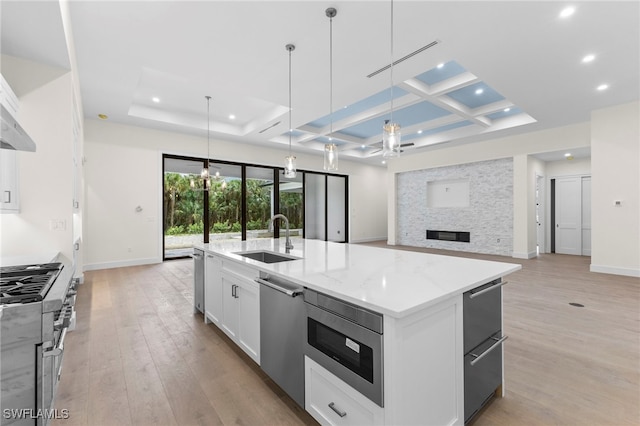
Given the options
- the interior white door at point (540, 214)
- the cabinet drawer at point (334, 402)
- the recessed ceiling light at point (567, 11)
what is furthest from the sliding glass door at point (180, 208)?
the interior white door at point (540, 214)

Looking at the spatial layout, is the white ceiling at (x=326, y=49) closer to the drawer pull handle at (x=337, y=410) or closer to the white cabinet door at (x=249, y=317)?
the white cabinet door at (x=249, y=317)

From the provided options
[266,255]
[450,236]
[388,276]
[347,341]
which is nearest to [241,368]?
[266,255]

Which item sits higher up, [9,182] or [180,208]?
[9,182]

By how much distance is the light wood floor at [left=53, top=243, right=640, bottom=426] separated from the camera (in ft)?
5.60

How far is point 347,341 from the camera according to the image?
52.8 inches

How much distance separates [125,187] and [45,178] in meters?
3.46

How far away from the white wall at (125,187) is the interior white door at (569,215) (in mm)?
9245

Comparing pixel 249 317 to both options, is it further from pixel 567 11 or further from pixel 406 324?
pixel 567 11

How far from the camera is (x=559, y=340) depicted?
2.62 meters

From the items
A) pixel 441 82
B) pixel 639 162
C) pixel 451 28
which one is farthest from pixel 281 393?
pixel 639 162

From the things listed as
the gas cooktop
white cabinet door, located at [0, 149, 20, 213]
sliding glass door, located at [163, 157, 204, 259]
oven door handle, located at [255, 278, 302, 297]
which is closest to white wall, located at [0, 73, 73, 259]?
white cabinet door, located at [0, 149, 20, 213]

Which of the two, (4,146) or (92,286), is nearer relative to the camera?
(4,146)

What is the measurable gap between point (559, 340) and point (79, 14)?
5532 mm

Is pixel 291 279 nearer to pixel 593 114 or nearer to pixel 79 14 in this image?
pixel 79 14
